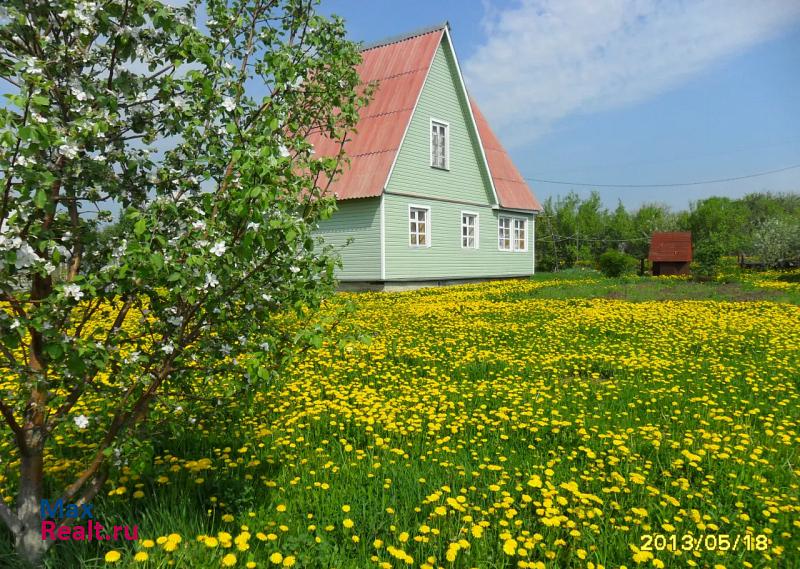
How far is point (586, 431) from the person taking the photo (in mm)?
4770

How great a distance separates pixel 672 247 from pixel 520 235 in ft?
30.5

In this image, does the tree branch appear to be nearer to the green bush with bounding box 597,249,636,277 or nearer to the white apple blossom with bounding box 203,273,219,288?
the white apple blossom with bounding box 203,273,219,288

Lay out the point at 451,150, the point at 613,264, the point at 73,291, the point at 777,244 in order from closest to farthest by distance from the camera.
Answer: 1. the point at 73,291
2. the point at 451,150
3. the point at 613,264
4. the point at 777,244

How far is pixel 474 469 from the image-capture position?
13.3ft

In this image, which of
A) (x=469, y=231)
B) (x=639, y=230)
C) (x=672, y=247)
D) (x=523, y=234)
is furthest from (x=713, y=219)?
(x=469, y=231)

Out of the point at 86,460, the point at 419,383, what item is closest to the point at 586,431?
the point at 419,383

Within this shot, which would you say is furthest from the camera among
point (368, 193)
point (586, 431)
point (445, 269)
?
point (445, 269)

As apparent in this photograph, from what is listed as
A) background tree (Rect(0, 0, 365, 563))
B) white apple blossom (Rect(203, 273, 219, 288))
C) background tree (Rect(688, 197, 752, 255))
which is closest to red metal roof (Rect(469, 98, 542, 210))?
background tree (Rect(0, 0, 365, 563))

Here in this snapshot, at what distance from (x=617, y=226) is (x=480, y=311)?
40.9 metres

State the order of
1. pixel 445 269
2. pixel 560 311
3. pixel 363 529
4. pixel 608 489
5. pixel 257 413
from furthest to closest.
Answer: pixel 445 269 → pixel 560 311 → pixel 257 413 → pixel 608 489 → pixel 363 529

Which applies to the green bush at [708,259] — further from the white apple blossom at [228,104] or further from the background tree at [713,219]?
the background tree at [713,219]

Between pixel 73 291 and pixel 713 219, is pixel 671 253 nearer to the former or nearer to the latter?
pixel 73 291

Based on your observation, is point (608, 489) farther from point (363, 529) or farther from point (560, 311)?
point (560, 311)

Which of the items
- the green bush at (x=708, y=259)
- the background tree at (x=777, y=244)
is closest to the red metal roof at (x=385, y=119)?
the green bush at (x=708, y=259)
